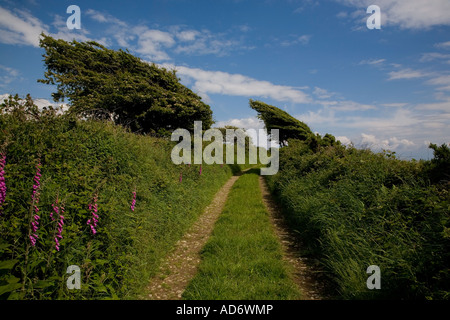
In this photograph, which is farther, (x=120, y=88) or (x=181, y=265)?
(x=120, y=88)

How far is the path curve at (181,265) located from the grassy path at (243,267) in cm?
24

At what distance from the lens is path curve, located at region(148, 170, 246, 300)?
439cm

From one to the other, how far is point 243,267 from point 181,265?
1523 millimetres

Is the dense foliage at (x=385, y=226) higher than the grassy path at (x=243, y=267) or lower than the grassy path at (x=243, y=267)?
higher

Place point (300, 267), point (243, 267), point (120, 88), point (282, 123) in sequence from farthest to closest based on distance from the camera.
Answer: point (282, 123) → point (120, 88) → point (300, 267) → point (243, 267)

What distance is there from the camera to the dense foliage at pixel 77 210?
316cm

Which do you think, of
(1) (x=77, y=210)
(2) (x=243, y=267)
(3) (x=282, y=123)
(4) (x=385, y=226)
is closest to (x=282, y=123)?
(3) (x=282, y=123)

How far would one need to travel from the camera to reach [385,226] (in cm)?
493

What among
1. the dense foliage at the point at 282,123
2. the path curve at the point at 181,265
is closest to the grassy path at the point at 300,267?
the path curve at the point at 181,265

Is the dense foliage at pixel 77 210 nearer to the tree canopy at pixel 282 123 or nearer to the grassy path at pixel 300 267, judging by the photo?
the grassy path at pixel 300 267

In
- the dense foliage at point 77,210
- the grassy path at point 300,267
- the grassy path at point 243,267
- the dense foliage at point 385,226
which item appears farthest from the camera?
the grassy path at point 300,267

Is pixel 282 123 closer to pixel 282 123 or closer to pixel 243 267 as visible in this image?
pixel 282 123

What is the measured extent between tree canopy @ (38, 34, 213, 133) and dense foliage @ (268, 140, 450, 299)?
431 inches
